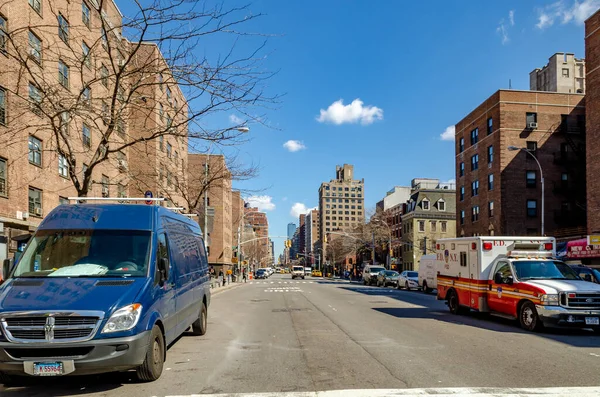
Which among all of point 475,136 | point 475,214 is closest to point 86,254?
point 475,214

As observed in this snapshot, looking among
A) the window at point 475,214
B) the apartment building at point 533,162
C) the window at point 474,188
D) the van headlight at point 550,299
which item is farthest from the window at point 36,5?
the window at point 475,214

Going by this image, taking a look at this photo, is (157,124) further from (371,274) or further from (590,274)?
(371,274)

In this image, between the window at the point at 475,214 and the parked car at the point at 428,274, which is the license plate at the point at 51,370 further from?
the window at the point at 475,214

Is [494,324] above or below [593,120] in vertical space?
below

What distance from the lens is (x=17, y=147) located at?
23234 mm

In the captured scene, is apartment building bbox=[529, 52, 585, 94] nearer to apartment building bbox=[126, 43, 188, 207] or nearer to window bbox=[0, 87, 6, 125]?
apartment building bbox=[126, 43, 188, 207]

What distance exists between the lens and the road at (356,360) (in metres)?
6.76

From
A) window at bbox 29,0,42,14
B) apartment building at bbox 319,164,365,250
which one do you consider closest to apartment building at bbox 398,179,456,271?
window at bbox 29,0,42,14

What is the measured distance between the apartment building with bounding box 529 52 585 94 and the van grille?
56.7 metres

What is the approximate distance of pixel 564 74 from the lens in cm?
5344

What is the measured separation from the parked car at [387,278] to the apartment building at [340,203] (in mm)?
130560

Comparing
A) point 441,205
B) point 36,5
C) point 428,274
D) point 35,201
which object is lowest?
point 428,274

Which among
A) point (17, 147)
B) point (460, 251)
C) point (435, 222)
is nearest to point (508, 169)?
point (435, 222)

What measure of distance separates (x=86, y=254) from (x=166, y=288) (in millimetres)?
1252
